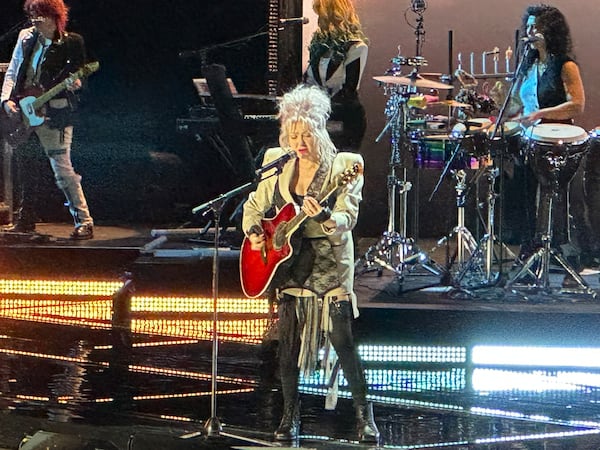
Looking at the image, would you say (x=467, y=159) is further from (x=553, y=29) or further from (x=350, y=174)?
(x=350, y=174)

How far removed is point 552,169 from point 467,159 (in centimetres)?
63

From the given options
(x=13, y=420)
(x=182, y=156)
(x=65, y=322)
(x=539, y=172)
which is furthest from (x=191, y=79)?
(x=13, y=420)

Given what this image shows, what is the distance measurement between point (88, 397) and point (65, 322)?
190cm

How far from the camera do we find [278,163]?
4531 mm

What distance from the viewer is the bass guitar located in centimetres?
784

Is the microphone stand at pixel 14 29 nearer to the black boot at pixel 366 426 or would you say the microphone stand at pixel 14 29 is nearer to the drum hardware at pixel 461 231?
the drum hardware at pixel 461 231

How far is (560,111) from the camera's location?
21.8 ft

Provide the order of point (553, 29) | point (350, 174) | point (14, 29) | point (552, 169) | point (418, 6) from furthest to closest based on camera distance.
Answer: point (14, 29) < point (418, 6) < point (553, 29) < point (552, 169) < point (350, 174)

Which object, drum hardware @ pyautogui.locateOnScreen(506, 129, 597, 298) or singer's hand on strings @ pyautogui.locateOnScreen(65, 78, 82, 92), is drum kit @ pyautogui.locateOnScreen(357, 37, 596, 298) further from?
singer's hand on strings @ pyautogui.locateOnScreen(65, 78, 82, 92)

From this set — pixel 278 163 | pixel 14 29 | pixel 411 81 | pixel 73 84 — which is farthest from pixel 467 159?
pixel 14 29

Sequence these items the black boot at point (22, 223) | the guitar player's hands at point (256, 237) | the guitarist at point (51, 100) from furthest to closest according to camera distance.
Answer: the black boot at point (22, 223)
the guitarist at point (51, 100)
the guitar player's hands at point (256, 237)

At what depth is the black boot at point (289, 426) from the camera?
470 centimetres

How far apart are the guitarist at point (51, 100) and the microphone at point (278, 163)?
377cm

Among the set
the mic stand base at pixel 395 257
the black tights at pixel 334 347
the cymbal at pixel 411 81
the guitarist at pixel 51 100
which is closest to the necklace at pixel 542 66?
the cymbal at pixel 411 81
